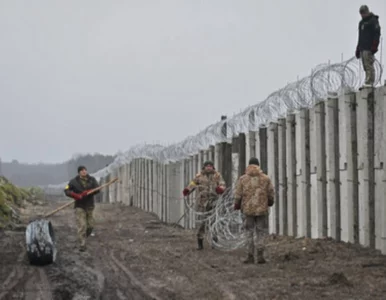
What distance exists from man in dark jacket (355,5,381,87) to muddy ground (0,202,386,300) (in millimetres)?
2735

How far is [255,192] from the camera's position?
11.9 m

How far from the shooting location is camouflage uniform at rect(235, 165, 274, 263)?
11.9 meters

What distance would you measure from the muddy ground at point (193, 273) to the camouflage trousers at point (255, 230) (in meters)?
0.35

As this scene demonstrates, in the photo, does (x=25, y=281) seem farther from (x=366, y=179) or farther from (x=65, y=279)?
(x=366, y=179)

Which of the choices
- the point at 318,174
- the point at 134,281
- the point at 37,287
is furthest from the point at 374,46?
the point at 37,287

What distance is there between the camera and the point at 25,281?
10766mm

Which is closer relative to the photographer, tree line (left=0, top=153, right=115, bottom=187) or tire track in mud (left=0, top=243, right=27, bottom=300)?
tire track in mud (left=0, top=243, right=27, bottom=300)

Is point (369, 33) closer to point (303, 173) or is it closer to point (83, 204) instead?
point (303, 173)

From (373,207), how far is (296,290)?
3.04 meters

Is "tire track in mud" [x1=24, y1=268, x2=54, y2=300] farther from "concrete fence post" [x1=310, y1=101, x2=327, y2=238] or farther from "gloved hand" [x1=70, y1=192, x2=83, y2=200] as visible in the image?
"concrete fence post" [x1=310, y1=101, x2=327, y2=238]

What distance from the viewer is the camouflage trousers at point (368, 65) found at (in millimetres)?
11828

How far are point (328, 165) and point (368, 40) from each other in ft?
7.31

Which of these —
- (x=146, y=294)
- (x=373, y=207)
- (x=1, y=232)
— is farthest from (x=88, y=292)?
(x=1, y=232)

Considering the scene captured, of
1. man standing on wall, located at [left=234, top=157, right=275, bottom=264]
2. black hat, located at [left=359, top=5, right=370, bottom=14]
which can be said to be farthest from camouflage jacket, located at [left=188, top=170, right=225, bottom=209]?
black hat, located at [left=359, top=5, right=370, bottom=14]
